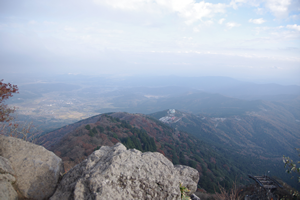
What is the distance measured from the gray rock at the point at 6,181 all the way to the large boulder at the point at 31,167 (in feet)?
0.77

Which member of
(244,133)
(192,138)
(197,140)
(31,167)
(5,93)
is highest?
(5,93)

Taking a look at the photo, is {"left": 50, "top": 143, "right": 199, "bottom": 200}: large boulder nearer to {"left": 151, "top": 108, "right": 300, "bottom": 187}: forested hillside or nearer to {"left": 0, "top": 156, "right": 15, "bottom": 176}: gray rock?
{"left": 0, "top": 156, "right": 15, "bottom": 176}: gray rock

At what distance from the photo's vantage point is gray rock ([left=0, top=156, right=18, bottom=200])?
14.8 ft

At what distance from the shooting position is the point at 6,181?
492 cm

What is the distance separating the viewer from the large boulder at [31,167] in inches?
209

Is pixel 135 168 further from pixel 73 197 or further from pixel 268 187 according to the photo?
pixel 268 187

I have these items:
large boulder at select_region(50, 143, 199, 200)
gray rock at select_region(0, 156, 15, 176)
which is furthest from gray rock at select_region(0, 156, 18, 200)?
large boulder at select_region(50, 143, 199, 200)

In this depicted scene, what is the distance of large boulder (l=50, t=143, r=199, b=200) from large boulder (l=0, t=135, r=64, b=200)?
1.89 ft

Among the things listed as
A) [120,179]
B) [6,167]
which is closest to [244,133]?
[120,179]

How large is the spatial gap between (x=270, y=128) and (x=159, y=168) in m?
183

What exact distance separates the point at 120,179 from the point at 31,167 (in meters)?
3.74

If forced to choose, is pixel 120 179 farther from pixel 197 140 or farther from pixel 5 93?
pixel 197 140

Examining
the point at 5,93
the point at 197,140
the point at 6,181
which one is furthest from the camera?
the point at 197,140

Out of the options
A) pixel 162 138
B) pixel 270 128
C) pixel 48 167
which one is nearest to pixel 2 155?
pixel 48 167
